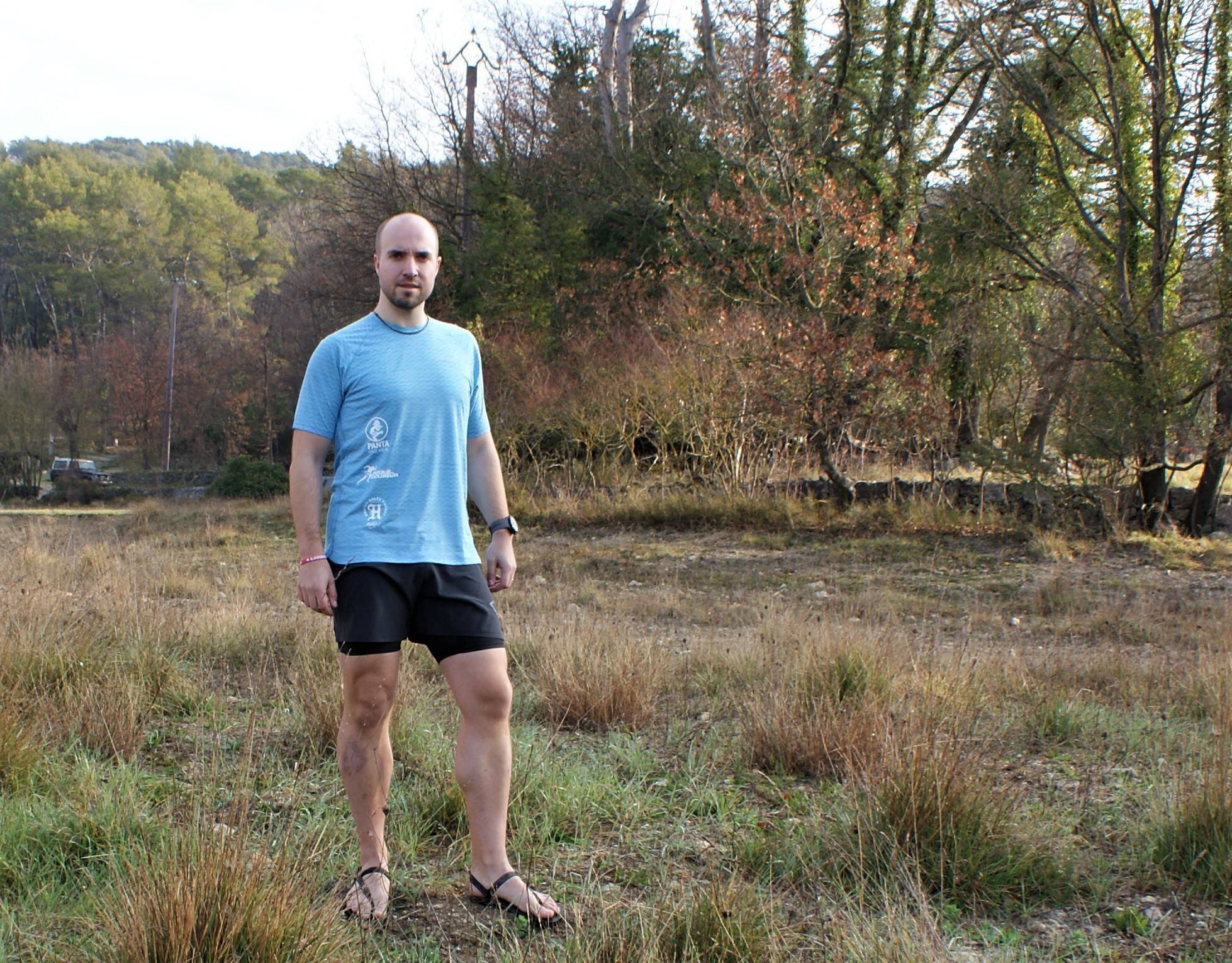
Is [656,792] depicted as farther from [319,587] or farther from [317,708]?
[319,587]

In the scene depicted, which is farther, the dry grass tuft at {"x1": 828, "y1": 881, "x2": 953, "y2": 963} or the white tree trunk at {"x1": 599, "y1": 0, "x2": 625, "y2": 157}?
the white tree trunk at {"x1": 599, "y1": 0, "x2": 625, "y2": 157}

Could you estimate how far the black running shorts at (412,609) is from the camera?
2.93 m

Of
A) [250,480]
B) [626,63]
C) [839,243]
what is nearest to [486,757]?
[839,243]

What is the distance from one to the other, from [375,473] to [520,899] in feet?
3.94

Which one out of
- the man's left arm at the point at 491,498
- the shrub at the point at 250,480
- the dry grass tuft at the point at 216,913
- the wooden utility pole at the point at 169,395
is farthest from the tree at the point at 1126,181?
the wooden utility pole at the point at 169,395

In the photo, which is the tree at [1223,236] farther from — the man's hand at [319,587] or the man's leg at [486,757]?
the man's hand at [319,587]

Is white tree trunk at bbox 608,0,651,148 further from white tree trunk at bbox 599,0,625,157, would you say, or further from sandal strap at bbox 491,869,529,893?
sandal strap at bbox 491,869,529,893

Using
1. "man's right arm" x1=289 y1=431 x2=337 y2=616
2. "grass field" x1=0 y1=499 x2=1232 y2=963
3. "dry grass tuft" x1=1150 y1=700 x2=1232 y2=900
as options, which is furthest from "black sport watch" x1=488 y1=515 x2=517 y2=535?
"dry grass tuft" x1=1150 y1=700 x2=1232 y2=900

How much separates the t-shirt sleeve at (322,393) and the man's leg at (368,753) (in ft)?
2.07

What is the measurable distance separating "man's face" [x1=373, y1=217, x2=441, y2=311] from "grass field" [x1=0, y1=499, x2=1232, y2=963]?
1.19 metres

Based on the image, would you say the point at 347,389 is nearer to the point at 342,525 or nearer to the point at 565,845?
the point at 342,525

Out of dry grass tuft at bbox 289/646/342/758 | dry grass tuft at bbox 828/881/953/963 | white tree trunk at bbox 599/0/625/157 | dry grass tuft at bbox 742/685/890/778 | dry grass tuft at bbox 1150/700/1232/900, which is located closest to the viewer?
dry grass tuft at bbox 828/881/953/963

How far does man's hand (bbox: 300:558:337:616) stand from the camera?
2947mm

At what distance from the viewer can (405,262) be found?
3.08 metres
